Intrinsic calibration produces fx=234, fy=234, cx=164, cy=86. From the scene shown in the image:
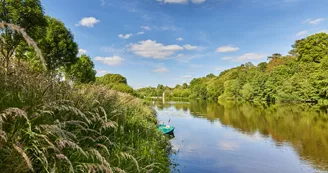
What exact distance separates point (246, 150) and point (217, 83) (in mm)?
80652

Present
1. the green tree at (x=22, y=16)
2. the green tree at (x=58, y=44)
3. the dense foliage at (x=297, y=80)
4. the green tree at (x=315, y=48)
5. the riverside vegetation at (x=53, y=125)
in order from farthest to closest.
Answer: the green tree at (x=315, y=48) → the dense foliage at (x=297, y=80) → the green tree at (x=58, y=44) → the green tree at (x=22, y=16) → the riverside vegetation at (x=53, y=125)

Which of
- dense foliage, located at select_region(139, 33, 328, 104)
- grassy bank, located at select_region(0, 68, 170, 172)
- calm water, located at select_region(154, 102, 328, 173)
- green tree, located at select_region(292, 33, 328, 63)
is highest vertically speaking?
green tree, located at select_region(292, 33, 328, 63)

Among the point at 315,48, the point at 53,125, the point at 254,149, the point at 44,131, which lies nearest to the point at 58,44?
the point at 254,149

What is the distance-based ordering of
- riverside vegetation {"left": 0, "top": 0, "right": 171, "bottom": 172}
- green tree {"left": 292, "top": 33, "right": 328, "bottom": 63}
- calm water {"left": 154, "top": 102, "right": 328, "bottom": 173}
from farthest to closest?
green tree {"left": 292, "top": 33, "right": 328, "bottom": 63} → calm water {"left": 154, "top": 102, "right": 328, "bottom": 173} → riverside vegetation {"left": 0, "top": 0, "right": 171, "bottom": 172}

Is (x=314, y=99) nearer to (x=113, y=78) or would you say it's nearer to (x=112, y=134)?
(x=113, y=78)

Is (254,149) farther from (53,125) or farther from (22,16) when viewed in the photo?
(22,16)

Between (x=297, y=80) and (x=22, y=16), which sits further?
(x=297, y=80)

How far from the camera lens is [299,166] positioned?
959cm

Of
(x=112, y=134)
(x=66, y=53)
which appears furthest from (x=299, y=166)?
(x=66, y=53)

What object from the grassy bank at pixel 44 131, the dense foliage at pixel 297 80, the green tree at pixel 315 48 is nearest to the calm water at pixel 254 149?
the grassy bank at pixel 44 131

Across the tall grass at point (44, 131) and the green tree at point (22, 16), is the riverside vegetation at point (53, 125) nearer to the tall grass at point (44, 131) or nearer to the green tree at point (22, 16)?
the tall grass at point (44, 131)

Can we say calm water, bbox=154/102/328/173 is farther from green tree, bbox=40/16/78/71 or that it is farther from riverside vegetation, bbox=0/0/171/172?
green tree, bbox=40/16/78/71

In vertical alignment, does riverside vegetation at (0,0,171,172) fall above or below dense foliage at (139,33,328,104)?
below

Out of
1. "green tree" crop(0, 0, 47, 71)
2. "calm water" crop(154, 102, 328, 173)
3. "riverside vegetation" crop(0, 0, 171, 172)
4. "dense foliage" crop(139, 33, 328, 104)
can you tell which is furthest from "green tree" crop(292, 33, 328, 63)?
"riverside vegetation" crop(0, 0, 171, 172)
